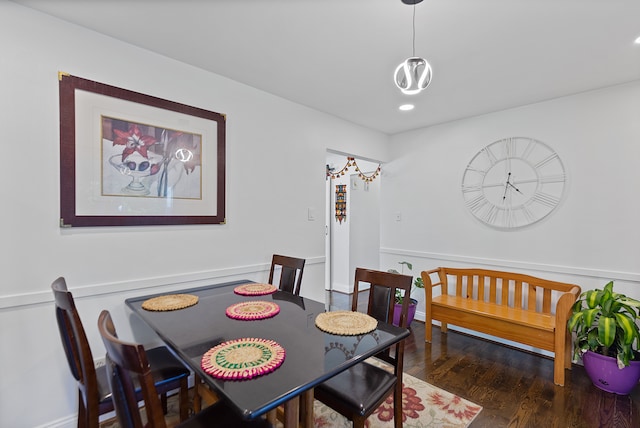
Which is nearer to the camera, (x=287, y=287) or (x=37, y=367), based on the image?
(x=37, y=367)

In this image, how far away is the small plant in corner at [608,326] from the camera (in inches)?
83.3

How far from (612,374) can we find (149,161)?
3625 millimetres

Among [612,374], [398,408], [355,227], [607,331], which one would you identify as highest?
[355,227]

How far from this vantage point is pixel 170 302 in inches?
71.8

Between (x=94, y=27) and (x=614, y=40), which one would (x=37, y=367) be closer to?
(x=94, y=27)

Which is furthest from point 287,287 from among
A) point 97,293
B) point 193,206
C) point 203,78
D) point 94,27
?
point 94,27

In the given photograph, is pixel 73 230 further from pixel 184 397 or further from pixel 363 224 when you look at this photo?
pixel 363 224

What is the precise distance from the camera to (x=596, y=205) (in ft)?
8.63

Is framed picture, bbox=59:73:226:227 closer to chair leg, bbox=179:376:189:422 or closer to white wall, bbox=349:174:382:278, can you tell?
chair leg, bbox=179:376:189:422

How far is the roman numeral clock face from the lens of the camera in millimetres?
2863

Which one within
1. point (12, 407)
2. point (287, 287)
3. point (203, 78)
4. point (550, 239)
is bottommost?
point (12, 407)

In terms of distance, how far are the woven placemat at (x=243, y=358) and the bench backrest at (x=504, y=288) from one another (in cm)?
235

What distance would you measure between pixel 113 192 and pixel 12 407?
1256 millimetres

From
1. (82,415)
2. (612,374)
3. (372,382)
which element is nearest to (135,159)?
(82,415)
